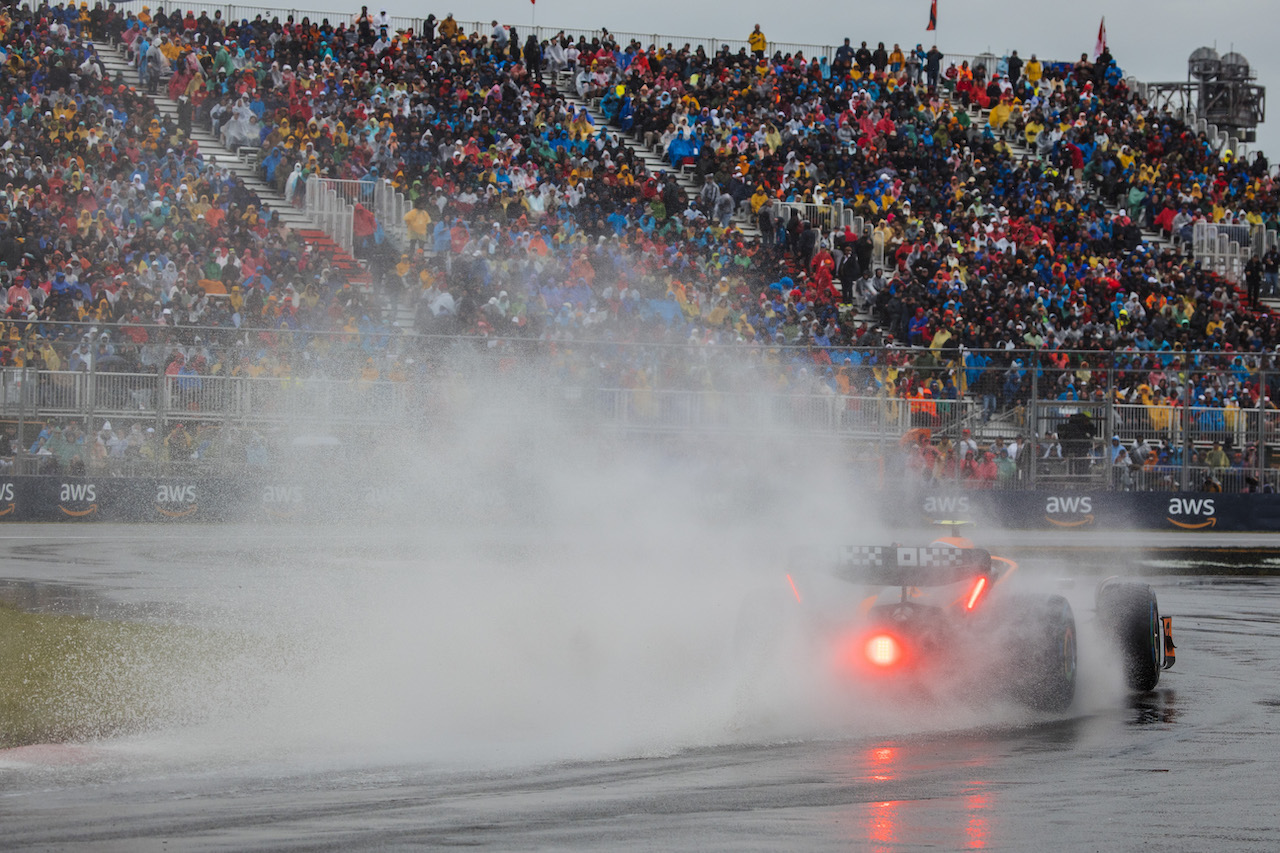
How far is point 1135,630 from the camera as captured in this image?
9031mm

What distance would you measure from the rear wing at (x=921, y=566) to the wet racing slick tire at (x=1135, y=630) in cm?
157

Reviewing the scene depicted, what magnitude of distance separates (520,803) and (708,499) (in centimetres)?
1339

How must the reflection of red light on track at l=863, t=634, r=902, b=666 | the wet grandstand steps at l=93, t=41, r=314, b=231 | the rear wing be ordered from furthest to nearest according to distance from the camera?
the wet grandstand steps at l=93, t=41, r=314, b=231 → the rear wing → the reflection of red light on track at l=863, t=634, r=902, b=666

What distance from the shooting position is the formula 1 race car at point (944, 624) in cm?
758

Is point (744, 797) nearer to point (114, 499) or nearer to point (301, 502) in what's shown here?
point (301, 502)

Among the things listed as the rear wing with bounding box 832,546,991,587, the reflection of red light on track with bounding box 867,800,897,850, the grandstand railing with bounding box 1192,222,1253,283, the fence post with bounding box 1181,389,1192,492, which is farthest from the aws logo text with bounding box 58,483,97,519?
the grandstand railing with bounding box 1192,222,1253,283

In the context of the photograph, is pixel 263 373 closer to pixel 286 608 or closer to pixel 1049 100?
pixel 286 608

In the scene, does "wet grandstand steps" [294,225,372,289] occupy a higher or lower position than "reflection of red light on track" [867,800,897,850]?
higher

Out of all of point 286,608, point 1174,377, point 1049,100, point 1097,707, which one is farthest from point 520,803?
point 1049,100

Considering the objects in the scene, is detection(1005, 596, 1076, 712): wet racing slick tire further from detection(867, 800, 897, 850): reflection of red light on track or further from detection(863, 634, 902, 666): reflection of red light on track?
detection(867, 800, 897, 850): reflection of red light on track

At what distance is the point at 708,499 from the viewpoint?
19.0 metres

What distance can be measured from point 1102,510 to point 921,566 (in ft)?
49.0

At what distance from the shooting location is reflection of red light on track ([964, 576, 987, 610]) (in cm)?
774

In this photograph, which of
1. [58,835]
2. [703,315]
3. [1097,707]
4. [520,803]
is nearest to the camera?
[58,835]
